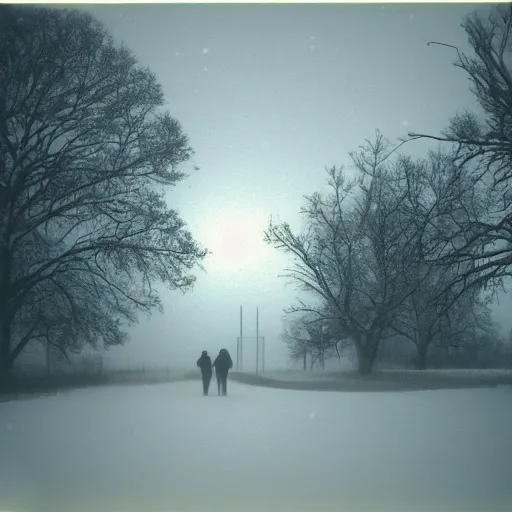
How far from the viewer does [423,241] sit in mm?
8391

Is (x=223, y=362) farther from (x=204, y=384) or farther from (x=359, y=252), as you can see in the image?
(x=359, y=252)

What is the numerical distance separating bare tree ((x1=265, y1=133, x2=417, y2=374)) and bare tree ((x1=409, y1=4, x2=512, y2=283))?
2.66 feet

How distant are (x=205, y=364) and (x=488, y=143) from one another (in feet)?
15.5

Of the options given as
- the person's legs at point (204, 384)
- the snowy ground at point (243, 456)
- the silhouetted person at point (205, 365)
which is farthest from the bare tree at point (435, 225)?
the person's legs at point (204, 384)

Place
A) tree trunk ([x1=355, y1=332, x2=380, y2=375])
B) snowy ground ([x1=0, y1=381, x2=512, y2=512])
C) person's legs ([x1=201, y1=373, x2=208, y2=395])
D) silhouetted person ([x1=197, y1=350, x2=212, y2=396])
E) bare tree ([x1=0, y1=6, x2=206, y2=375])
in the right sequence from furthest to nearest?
1. tree trunk ([x1=355, y1=332, x2=380, y2=375])
2. person's legs ([x1=201, y1=373, x2=208, y2=395])
3. bare tree ([x1=0, y1=6, x2=206, y2=375])
4. silhouetted person ([x1=197, y1=350, x2=212, y2=396])
5. snowy ground ([x1=0, y1=381, x2=512, y2=512])

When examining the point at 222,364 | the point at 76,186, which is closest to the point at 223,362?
the point at 222,364

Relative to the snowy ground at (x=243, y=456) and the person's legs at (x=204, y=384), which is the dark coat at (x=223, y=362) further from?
the snowy ground at (x=243, y=456)

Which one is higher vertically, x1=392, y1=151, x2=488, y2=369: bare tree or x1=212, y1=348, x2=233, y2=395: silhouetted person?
x1=392, y1=151, x2=488, y2=369: bare tree

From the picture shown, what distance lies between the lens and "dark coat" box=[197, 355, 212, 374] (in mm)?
8502

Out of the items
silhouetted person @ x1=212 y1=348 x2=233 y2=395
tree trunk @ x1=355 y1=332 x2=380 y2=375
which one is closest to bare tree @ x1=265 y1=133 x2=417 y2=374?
tree trunk @ x1=355 y1=332 x2=380 y2=375

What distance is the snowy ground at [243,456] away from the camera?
5203mm

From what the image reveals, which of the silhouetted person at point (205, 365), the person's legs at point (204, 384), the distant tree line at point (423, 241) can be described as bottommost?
the person's legs at point (204, 384)

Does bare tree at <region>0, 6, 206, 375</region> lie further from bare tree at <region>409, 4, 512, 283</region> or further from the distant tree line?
bare tree at <region>409, 4, 512, 283</region>

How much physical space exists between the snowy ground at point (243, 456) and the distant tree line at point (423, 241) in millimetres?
1819
